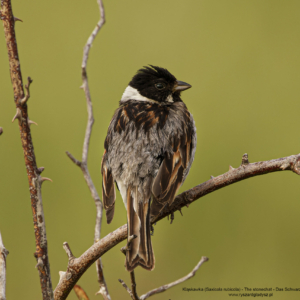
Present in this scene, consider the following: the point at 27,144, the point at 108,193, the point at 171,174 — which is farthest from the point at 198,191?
the point at 27,144

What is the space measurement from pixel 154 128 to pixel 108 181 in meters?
0.47

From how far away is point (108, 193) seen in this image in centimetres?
246

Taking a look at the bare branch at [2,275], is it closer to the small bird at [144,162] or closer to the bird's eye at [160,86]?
the small bird at [144,162]

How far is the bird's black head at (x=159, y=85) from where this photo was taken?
10.4 feet

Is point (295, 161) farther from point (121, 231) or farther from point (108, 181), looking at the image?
point (108, 181)

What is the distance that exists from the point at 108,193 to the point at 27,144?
110 cm

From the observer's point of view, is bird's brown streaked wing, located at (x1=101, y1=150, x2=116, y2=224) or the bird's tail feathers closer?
the bird's tail feathers

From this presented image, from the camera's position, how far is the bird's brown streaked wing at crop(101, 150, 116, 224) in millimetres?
2388

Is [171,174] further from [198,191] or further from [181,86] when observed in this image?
[181,86]

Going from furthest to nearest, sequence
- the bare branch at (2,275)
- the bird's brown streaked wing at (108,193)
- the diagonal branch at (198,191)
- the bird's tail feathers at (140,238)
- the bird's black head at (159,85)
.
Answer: the bird's black head at (159,85) → the bird's brown streaked wing at (108,193) → the bird's tail feathers at (140,238) → the diagonal branch at (198,191) → the bare branch at (2,275)

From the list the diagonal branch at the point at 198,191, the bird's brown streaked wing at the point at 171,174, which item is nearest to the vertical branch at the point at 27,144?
the diagonal branch at the point at 198,191

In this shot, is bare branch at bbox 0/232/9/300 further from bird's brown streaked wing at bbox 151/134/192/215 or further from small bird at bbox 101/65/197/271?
bird's brown streaked wing at bbox 151/134/192/215

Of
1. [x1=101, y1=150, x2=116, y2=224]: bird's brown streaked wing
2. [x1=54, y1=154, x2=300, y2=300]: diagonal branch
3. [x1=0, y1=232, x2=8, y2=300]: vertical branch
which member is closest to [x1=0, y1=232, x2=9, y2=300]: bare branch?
[x1=0, y1=232, x2=8, y2=300]: vertical branch

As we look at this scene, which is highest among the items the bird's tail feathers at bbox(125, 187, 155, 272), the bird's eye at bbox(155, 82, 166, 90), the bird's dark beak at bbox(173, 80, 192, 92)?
the bird's eye at bbox(155, 82, 166, 90)
